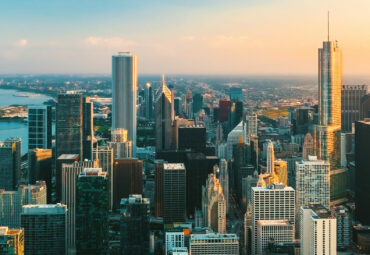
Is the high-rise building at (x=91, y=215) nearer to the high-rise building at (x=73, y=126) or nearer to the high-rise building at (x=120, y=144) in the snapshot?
the high-rise building at (x=73, y=126)

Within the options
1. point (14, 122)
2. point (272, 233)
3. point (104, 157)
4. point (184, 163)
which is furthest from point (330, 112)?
point (14, 122)

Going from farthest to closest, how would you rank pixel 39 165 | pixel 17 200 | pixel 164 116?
pixel 164 116, pixel 39 165, pixel 17 200

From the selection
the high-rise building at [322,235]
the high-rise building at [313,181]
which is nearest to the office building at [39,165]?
the high-rise building at [313,181]

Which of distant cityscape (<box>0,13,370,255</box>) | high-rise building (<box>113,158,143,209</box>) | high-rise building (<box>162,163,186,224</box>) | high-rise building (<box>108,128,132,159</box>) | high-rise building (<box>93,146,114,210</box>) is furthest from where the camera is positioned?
high-rise building (<box>108,128,132,159</box>)

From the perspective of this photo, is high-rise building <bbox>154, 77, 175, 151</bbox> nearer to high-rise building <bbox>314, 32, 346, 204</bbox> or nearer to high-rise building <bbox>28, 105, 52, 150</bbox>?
high-rise building <bbox>28, 105, 52, 150</bbox>

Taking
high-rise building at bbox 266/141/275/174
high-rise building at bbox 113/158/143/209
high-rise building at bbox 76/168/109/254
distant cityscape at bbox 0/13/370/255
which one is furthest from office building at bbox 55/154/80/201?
high-rise building at bbox 266/141/275/174

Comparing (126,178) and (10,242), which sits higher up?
(126,178)

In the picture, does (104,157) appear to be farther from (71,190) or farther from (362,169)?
(362,169)

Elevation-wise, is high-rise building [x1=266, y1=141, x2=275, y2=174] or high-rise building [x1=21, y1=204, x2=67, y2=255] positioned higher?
high-rise building [x1=266, y1=141, x2=275, y2=174]
